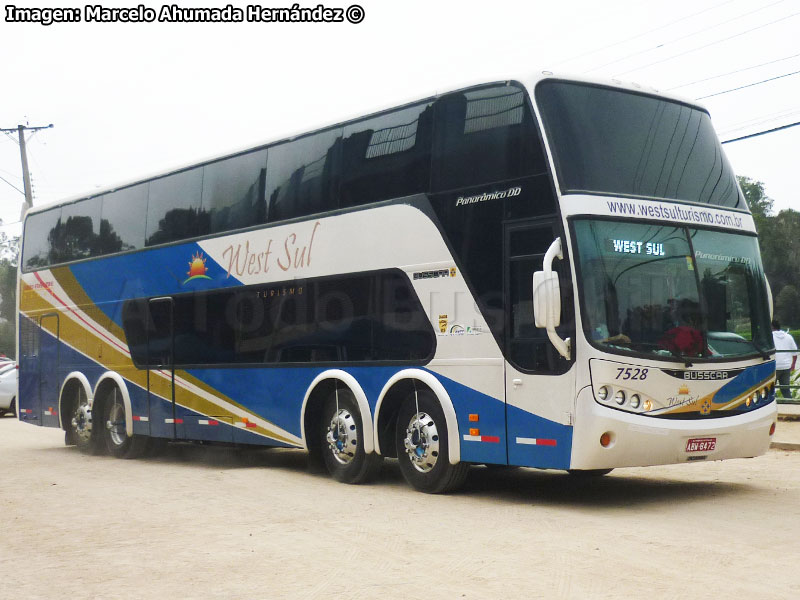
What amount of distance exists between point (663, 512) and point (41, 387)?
13.1 meters

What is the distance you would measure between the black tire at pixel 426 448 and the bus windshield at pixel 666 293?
231 cm

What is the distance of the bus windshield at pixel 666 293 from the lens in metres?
10.1

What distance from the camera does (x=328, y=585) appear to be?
22.9ft

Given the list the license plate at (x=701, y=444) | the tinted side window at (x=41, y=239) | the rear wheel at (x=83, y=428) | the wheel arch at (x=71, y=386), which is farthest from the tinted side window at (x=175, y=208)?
the license plate at (x=701, y=444)

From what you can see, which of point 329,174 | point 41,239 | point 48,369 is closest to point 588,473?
point 329,174

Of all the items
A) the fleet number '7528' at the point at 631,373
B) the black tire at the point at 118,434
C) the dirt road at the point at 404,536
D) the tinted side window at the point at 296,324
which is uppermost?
the tinted side window at the point at 296,324

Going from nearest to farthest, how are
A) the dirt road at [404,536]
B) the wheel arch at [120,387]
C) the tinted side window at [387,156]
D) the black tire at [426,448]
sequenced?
the dirt road at [404,536]
the black tire at [426,448]
the tinted side window at [387,156]
the wheel arch at [120,387]

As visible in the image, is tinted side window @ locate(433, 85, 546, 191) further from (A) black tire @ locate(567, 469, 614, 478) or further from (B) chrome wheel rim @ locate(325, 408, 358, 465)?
(A) black tire @ locate(567, 469, 614, 478)

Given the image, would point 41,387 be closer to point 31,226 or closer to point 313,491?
point 31,226

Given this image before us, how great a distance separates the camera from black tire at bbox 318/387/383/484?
41.7 feet

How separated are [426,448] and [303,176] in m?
4.03

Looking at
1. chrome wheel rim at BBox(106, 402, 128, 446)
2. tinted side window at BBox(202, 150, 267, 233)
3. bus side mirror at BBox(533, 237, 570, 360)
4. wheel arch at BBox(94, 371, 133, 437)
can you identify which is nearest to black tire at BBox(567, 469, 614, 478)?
bus side mirror at BBox(533, 237, 570, 360)

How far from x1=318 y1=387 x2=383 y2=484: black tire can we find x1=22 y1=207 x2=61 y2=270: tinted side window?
8.16 meters

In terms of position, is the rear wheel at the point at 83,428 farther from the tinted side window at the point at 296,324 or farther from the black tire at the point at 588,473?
the black tire at the point at 588,473
